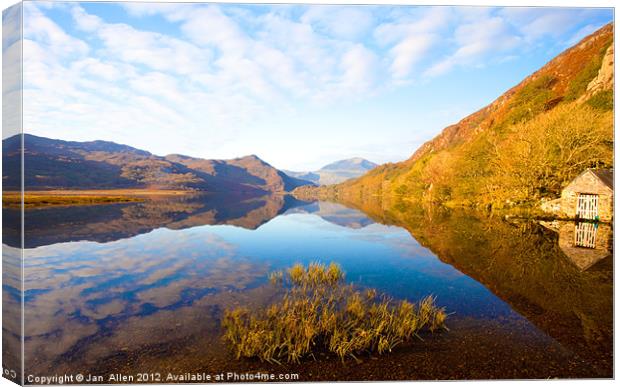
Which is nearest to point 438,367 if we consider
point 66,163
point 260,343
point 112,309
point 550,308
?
point 260,343

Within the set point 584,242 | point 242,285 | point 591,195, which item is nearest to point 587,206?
point 591,195

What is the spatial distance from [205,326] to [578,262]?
48.0ft

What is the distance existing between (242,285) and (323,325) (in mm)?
4929

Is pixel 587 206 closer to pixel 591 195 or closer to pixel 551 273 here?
pixel 591 195

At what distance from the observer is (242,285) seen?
1080cm

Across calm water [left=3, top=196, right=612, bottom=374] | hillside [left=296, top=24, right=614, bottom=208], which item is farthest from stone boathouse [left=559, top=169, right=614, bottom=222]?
calm water [left=3, top=196, right=612, bottom=374]

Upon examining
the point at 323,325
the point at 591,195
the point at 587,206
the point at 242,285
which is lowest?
the point at 242,285

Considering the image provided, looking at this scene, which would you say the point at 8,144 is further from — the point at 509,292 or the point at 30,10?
the point at 509,292

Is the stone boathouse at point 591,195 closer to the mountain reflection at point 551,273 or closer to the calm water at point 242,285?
the mountain reflection at point 551,273

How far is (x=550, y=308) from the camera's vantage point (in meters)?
8.13

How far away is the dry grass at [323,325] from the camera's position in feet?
19.3

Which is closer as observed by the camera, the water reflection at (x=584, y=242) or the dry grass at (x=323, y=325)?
the dry grass at (x=323, y=325)

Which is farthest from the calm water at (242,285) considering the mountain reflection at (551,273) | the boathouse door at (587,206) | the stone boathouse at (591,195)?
the boathouse door at (587,206)

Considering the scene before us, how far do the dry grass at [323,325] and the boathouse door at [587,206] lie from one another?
2433 cm
